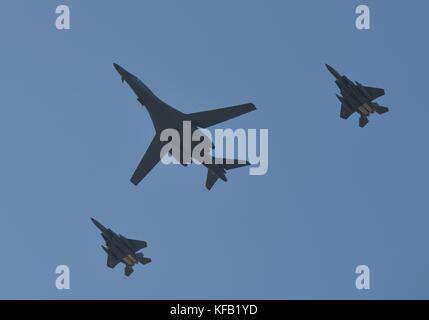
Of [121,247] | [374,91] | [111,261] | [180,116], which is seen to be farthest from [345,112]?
[111,261]

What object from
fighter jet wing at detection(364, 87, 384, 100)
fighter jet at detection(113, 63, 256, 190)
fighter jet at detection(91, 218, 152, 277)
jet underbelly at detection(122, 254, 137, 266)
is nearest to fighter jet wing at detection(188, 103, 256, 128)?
fighter jet at detection(113, 63, 256, 190)

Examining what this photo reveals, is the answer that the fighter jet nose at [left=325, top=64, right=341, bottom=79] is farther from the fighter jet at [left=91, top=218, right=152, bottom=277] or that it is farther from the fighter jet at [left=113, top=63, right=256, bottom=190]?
the fighter jet at [left=91, top=218, right=152, bottom=277]

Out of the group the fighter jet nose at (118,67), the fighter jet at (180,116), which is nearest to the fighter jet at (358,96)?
the fighter jet at (180,116)

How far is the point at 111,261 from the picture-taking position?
190 feet

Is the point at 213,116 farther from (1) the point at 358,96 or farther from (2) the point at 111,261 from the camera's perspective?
(2) the point at 111,261

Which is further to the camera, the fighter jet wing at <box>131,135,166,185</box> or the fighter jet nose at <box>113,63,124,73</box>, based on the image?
the fighter jet wing at <box>131,135,166,185</box>

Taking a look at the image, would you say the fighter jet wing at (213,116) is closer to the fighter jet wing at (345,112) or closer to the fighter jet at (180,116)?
the fighter jet at (180,116)

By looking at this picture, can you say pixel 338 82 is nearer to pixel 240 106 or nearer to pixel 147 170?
pixel 240 106

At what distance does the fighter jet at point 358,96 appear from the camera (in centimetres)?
5641

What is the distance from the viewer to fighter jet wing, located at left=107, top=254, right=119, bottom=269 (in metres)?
56.7

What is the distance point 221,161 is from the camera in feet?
181
